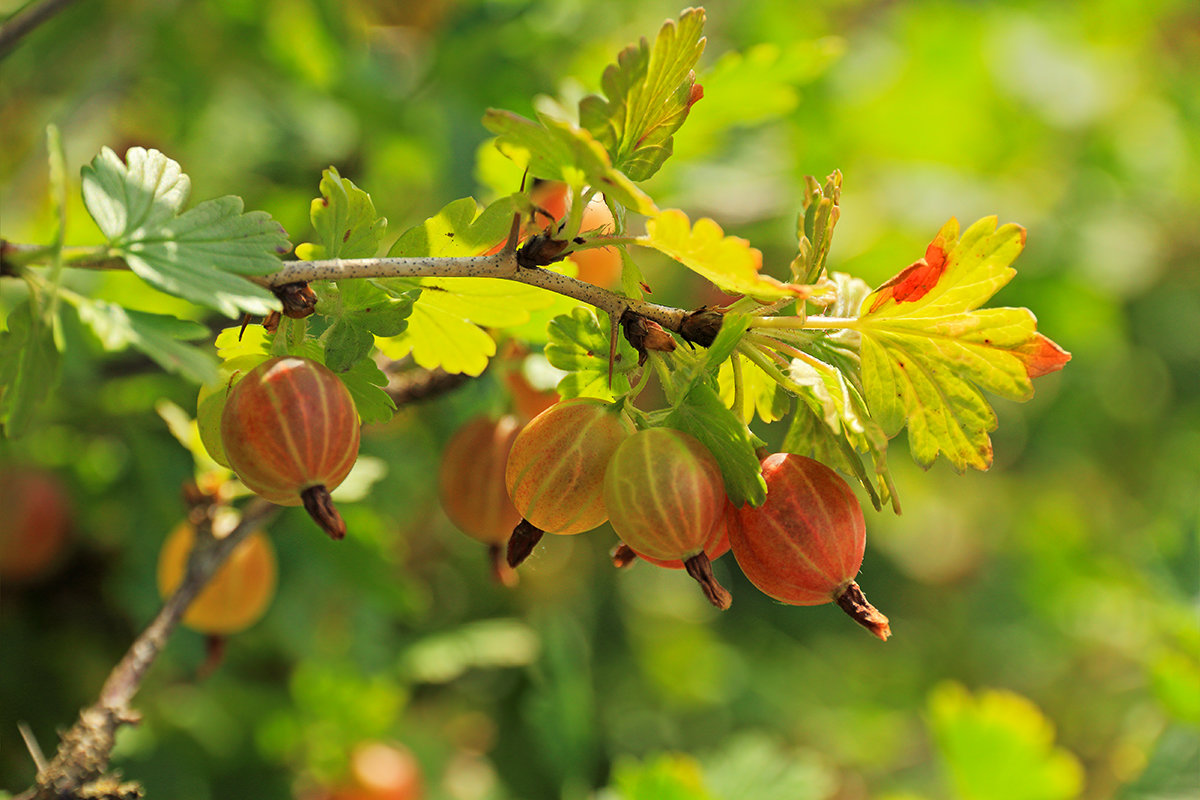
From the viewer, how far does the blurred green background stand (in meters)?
1.37

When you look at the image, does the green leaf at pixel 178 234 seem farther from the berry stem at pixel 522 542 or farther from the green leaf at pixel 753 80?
the green leaf at pixel 753 80

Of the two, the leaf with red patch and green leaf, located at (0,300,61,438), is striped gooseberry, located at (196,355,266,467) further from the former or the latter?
the leaf with red patch

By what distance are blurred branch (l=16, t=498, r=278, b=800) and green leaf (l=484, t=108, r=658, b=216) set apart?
19.8 inches

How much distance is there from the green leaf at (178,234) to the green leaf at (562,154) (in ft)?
0.53

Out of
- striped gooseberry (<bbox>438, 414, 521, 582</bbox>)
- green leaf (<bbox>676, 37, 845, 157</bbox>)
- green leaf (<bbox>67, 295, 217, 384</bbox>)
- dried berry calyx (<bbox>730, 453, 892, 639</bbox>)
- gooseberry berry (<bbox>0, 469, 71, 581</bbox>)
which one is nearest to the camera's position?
green leaf (<bbox>67, 295, 217, 384</bbox>)

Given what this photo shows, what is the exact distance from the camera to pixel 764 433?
2.05m

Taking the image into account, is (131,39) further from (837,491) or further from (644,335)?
(837,491)

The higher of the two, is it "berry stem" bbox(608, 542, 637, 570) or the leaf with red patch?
the leaf with red patch

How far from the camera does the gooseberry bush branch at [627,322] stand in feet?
1.73

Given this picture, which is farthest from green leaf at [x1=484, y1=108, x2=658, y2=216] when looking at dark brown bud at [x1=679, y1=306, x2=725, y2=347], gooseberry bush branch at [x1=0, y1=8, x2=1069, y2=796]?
dark brown bud at [x1=679, y1=306, x2=725, y2=347]

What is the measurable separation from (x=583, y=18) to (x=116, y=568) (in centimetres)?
129

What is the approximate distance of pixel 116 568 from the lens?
59.4 inches

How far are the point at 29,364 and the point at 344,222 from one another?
20 centimetres

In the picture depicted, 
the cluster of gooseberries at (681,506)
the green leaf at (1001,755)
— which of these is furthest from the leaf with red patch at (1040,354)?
the green leaf at (1001,755)
